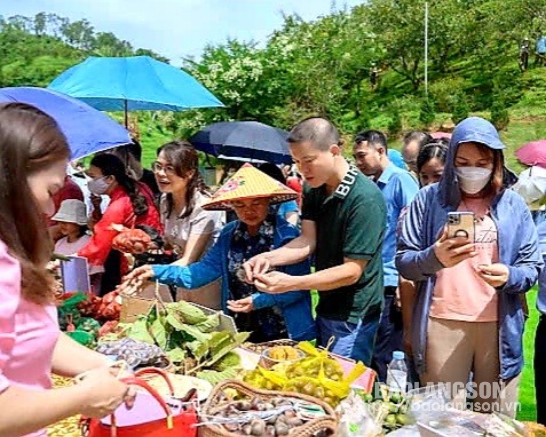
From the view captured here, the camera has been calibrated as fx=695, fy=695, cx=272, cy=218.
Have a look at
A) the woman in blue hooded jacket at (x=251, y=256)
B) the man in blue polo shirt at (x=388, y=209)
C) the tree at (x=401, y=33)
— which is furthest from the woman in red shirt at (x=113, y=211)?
the tree at (x=401, y=33)

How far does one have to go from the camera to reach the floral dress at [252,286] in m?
2.80

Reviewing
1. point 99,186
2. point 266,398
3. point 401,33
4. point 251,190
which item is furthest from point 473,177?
point 401,33

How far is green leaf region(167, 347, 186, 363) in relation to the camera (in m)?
2.35

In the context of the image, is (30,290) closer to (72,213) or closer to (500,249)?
(500,249)

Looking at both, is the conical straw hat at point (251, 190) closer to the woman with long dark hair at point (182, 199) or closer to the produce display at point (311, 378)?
the woman with long dark hair at point (182, 199)

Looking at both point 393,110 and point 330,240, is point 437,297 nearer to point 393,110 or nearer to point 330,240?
point 330,240

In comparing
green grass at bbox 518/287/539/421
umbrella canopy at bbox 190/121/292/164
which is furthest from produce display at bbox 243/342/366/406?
umbrella canopy at bbox 190/121/292/164

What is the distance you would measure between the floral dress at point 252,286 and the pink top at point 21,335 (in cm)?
152

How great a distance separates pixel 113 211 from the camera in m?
3.77

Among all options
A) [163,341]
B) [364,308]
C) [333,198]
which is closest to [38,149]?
[163,341]

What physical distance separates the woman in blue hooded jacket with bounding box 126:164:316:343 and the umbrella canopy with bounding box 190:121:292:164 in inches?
106

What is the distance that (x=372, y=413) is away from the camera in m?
1.88

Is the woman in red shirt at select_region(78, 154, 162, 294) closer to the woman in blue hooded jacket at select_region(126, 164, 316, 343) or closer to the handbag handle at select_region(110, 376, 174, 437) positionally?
the woman in blue hooded jacket at select_region(126, 164, 316, 343)

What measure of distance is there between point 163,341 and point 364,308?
0.80 meters
